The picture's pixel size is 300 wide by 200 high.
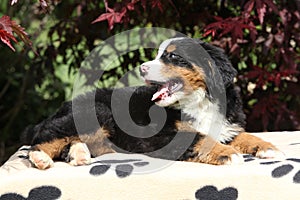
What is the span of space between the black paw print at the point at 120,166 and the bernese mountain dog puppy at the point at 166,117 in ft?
0.41

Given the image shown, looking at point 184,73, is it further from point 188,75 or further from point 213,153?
point 213,153

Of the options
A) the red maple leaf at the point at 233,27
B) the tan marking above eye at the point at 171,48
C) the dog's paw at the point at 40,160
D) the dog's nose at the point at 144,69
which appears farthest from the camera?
the red maple leaf at the point at 233,27

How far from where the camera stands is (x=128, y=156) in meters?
2.93

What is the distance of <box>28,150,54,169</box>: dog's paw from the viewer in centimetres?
271

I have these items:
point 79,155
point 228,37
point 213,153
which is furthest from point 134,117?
point 228,37

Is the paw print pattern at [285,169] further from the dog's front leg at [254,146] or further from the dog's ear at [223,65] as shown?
the dog's ear at [223,65]

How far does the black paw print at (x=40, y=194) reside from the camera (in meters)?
2.59

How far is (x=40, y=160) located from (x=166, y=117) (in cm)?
74

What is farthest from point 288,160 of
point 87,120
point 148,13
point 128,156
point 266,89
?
point 148,13

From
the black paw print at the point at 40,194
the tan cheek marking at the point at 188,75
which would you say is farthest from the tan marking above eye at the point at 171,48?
the black paw print at the point at 40,194

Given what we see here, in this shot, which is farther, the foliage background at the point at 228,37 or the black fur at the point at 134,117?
the foliage background at the point at 228,37

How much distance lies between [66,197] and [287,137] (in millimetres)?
1542

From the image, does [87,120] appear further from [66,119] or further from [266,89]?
[266,89]

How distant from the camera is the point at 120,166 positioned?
2721mm
